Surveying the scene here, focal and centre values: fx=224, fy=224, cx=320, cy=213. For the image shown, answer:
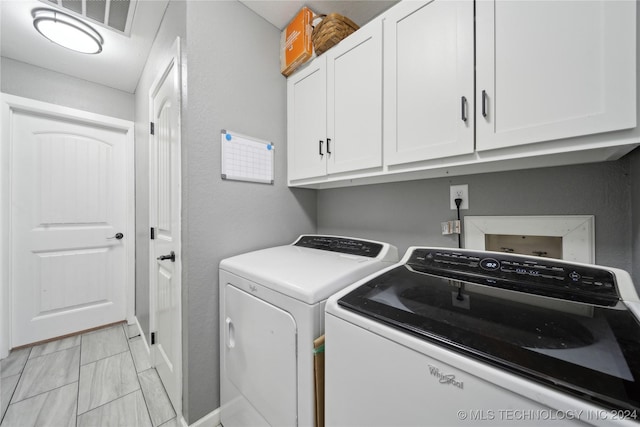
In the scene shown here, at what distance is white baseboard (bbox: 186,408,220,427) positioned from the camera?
1.27 m

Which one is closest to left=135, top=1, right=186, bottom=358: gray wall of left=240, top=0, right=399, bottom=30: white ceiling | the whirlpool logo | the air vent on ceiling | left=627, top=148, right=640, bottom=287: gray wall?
the air vent on ceiling

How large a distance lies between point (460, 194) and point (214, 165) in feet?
4.69

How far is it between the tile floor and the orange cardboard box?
241 cm

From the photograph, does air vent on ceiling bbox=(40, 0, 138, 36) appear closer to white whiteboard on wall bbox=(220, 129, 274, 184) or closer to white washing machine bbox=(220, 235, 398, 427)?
white whiteboard on wall bbox=(220, 129, 274, 184)

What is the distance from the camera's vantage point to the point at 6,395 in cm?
153

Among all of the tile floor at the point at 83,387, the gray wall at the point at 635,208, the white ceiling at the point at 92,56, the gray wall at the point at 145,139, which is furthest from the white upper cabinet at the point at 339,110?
the tile floor at the point at 83,387

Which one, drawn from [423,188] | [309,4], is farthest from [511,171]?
[309,4]

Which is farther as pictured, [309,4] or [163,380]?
[163,380]

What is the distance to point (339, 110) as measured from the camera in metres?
1.34

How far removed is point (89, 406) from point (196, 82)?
2.17m

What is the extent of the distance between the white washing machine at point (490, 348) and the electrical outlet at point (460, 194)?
386mm

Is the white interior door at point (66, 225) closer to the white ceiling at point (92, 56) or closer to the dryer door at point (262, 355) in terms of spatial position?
the white ceiling at point (92, 56)

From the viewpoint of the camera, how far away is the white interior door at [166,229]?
1333 mm

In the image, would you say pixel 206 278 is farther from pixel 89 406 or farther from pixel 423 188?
pixel 423 188
